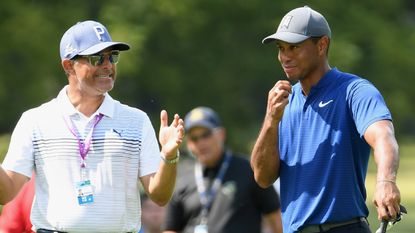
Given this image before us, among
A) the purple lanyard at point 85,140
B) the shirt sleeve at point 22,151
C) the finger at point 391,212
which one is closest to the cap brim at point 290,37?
the purple lanyard at point 85,140

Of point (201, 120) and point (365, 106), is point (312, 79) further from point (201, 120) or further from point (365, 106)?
point (201, 120)

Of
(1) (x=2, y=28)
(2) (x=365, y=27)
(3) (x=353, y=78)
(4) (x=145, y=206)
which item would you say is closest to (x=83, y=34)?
(3) (x=353, y=78)

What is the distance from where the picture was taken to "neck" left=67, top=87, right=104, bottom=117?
285 inches

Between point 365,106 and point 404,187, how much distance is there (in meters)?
34.5

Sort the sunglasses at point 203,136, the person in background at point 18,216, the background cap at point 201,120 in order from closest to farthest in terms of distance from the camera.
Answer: the person in background at point 18,216, the sunglasses at point 203,136, the background cap at point 201,120

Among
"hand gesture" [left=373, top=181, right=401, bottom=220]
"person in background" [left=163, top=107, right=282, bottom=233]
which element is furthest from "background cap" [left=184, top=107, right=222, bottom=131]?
"hand gesture" [left=373, top=181, right=401, bottom=220]

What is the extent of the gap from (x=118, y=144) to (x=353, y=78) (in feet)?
4.58

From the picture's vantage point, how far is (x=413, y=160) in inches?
2596

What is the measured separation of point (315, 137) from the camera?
23.3 ft

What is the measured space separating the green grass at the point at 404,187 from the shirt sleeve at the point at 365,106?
11.7 metres

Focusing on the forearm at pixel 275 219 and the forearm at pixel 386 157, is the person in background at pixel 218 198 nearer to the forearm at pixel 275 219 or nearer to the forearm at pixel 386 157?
the forearm at pixel 275 219

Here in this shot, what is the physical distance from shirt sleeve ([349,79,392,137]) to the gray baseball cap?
16.0 inches

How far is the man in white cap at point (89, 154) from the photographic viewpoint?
6.99 metres

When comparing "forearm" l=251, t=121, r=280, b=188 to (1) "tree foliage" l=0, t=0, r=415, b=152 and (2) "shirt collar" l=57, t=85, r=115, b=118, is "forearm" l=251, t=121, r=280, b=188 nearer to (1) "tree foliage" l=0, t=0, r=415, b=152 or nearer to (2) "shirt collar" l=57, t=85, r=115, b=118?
(2) "shirt collar" l=57, t=85, r=115, b=118
